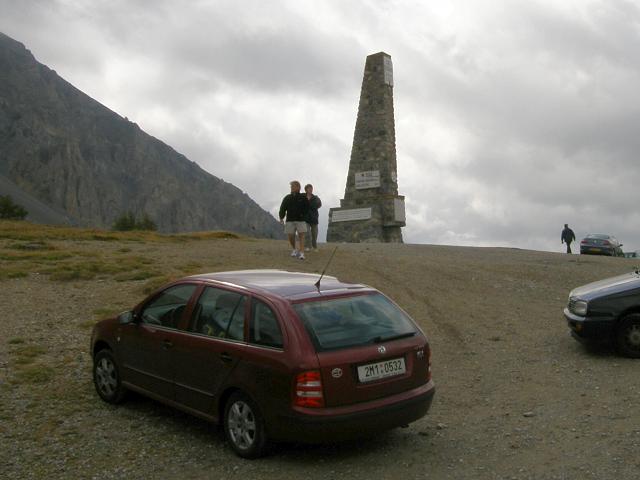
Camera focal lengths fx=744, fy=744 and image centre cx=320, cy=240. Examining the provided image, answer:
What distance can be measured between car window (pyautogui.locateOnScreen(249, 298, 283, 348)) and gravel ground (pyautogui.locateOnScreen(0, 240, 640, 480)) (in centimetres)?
89

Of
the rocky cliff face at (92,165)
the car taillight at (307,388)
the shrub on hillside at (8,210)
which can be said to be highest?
the rocky cliff face at (92,165)

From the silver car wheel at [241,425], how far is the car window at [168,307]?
1.18 m

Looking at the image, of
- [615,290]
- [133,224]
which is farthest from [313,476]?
[133,224]

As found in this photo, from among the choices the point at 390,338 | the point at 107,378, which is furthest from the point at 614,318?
the point at 107,378

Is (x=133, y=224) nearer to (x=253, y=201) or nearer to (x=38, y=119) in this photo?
(x=38, y=119)

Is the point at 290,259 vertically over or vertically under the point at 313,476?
over

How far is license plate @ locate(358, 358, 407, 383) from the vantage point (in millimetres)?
5934

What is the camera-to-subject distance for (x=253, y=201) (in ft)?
405

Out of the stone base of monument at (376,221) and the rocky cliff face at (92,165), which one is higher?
the rocky cliff face at (92,165)

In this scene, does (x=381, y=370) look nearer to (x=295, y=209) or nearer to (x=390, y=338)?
(x=390, y=338)

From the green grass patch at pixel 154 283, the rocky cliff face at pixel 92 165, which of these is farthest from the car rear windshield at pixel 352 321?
the rocky cliff face at pixel 92 165

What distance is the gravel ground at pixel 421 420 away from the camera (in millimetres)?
5969

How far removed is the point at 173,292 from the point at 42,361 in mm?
2602

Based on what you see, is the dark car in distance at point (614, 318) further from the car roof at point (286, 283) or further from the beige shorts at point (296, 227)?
the beige shorts at point (296, 227)
